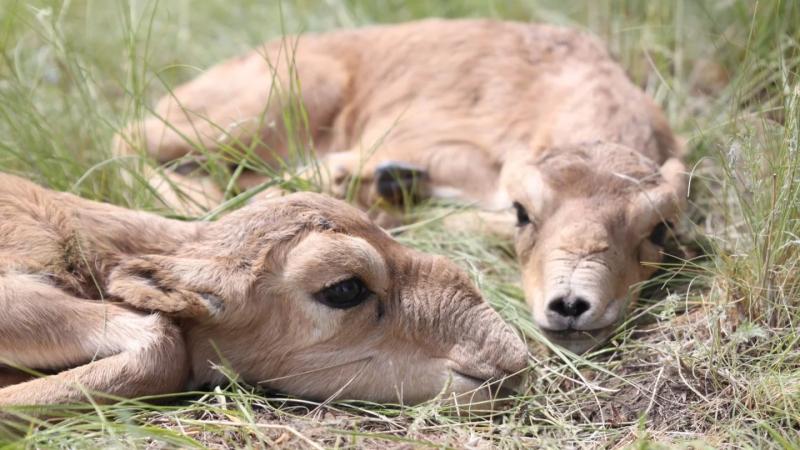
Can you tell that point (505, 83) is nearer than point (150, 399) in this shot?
No

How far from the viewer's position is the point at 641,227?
18.0 feet

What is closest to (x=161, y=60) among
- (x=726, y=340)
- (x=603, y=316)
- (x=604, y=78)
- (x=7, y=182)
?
(x=604, y=78)

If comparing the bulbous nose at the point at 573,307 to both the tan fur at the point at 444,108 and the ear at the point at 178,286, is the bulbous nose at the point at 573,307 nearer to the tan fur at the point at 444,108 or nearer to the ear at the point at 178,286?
the tan fur at the point at 444,108

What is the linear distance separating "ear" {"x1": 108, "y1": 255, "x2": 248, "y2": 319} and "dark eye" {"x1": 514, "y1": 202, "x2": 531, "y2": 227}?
6.76 feet

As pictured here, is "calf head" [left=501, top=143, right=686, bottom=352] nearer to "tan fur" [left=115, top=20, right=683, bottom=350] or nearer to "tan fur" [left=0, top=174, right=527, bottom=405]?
"tan fur" [left=115, top=20, right=683, bottom=350]

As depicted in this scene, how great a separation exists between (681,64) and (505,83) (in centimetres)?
162

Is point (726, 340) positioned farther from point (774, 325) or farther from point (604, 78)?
point (604, 78)

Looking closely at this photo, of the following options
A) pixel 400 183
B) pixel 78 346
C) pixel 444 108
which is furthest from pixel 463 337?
pixel 444 108

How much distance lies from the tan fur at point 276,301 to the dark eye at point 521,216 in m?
1.40

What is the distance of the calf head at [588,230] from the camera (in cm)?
502

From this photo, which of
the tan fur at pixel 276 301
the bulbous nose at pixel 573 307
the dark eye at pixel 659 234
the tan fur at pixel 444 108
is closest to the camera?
the tan fur at pixel 276 301

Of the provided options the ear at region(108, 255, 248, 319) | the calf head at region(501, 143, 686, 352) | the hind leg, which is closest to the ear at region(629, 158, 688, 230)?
the calf head at region(501, 143, 686, 352)

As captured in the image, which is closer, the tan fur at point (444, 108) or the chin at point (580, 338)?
the chin at point (580, 338)

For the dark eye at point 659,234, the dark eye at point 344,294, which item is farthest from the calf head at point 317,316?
the dark eye at point 659,234
